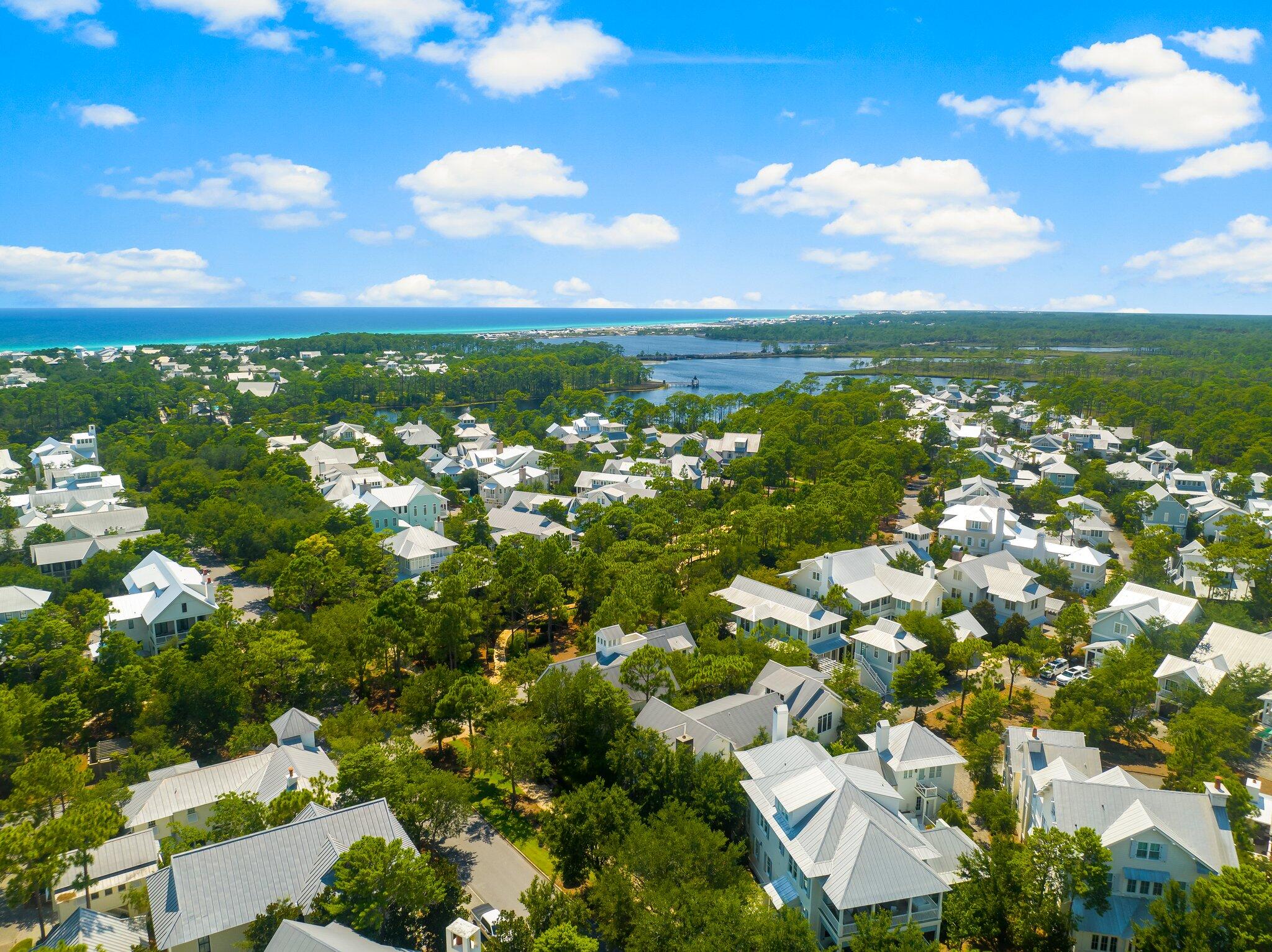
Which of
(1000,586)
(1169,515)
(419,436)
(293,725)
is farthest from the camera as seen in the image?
(419,436)

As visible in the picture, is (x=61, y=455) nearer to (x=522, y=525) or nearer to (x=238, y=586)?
(x=238, y=586)

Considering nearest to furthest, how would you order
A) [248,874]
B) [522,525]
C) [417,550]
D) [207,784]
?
[248,874] < [207,784] < [417,550] < [522,525]

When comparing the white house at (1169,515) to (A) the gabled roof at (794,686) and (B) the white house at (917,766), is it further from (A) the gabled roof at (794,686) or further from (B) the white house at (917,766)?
(B) the white house at (917,766)

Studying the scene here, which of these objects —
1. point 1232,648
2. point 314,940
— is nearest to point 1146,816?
point 1232,648

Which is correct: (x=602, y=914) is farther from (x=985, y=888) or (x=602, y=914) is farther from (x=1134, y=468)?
(x=1134, y=468)

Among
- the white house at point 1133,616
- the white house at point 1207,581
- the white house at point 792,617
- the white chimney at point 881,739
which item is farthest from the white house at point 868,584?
the white house at point 1207,581

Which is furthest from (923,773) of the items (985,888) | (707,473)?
(707,473)
